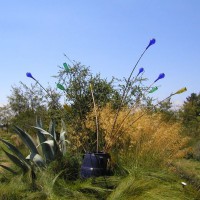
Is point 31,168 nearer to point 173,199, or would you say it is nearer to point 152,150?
point 152,150

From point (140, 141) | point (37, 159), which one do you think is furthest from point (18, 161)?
point (140, 141)

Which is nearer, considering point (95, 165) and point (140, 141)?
point (95, 165)

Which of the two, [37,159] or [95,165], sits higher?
[37,159]

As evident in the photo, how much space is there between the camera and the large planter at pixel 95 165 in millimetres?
5609

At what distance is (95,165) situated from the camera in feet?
18.4

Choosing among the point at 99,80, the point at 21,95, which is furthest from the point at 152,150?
the point at 21,95

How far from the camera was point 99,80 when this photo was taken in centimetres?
1168

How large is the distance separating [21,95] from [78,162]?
22.5 metres

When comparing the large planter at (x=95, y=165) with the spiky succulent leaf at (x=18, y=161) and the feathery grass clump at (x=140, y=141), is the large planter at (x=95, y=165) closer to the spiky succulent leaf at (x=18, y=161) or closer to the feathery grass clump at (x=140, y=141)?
the feathery grass clump at (x=140, y=141)

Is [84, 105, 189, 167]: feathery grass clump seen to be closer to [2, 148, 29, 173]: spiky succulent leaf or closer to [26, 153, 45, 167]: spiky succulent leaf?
[26, 153, 45, 167]: spiky succulent leaf

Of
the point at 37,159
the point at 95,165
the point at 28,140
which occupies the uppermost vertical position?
the point at 28,140

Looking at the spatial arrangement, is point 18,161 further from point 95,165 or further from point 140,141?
point 140,141

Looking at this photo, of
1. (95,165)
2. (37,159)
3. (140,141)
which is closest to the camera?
(95,165)

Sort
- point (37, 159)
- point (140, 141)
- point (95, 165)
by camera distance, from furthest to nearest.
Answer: point (140, 141)
point (37, 159)
point (95, 165)
